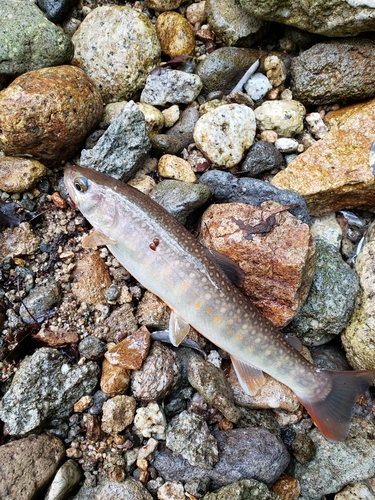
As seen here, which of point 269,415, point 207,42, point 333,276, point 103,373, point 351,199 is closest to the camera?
point 103,373

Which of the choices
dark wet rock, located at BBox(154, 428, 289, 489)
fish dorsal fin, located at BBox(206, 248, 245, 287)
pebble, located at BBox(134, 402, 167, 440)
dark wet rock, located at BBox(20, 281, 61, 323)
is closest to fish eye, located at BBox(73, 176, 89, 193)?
dark wet rock, located at BBox(20, 281, 61, 323)

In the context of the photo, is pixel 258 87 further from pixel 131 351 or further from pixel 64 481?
pixel 64 481

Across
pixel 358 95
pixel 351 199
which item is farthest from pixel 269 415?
pixel 358 95

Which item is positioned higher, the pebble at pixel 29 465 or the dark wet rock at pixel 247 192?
the dark wet rock at pixel 247 192

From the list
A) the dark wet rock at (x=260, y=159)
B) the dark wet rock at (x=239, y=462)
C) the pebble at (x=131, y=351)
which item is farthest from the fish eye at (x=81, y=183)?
the dark wet rock at (x=239, y=462)

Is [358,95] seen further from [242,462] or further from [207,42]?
[242,462]

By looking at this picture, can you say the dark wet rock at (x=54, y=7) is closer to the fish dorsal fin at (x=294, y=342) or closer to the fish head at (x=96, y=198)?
the fish head at (x=96, y=198)
